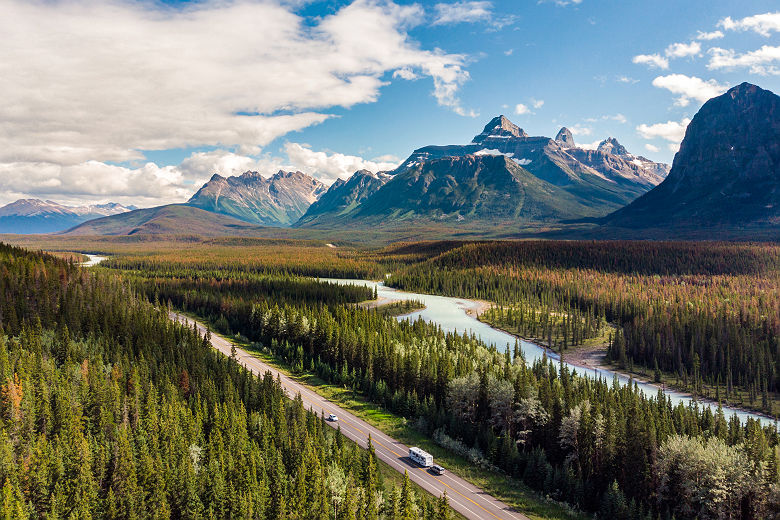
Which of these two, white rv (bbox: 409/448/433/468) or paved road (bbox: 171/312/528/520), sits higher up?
white rv (bbox: 409/448/433/468)

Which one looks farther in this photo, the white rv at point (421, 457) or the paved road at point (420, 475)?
the white rv at point (421, 457)

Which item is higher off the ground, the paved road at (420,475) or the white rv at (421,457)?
the white rv at (421,457)

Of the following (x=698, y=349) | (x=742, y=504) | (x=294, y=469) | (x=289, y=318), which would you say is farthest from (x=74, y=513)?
(x=698, y=349)

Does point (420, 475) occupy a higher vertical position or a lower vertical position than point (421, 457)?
lower

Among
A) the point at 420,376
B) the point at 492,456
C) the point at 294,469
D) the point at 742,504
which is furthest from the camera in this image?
the point at 420,376

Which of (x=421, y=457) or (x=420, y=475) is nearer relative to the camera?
(x=420, y=475)

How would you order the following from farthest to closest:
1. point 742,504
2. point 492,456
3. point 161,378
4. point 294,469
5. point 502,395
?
point 161,378
point 502,395
point 492,456
point 294,469
point 742,504

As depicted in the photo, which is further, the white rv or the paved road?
the white rv

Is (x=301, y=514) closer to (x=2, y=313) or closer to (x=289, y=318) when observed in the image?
(x=289, y=318)
